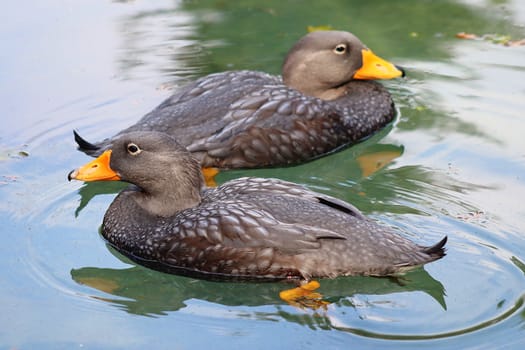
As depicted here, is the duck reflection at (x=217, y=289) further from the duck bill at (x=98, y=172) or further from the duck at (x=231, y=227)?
the duck bill at (x=98, y=172)

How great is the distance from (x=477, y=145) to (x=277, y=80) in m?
2.02

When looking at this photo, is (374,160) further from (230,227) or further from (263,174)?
(230,227)

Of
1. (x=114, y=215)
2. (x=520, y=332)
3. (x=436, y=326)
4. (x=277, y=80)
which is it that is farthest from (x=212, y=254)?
(x=277, y=80)

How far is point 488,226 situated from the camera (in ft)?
23.1

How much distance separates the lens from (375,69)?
959cm

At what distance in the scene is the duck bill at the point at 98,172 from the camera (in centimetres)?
705

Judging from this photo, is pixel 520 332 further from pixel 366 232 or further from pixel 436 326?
pixel 366 232

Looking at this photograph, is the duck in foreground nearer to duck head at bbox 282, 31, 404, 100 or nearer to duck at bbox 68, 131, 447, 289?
duck at bbox 68, 131, 447, 289


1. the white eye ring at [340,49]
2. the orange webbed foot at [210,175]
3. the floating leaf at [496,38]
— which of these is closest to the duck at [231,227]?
the orange webbed foot at [210,175]

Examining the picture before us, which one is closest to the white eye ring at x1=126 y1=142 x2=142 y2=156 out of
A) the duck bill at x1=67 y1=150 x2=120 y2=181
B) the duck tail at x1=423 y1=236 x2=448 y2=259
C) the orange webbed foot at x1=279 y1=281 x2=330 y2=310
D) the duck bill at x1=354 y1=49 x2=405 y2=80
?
the duck bill at x1=67 y1=150 x2=120 y2=181

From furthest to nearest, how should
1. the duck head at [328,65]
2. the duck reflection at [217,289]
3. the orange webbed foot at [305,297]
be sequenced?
the duck head at [328,65], the duck reflection at [217,289], the orange webbed foot at [305,297]

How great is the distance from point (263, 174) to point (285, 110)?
26.0 inches

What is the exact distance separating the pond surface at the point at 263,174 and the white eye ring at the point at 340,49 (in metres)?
0.90

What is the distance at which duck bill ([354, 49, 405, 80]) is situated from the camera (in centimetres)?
956
